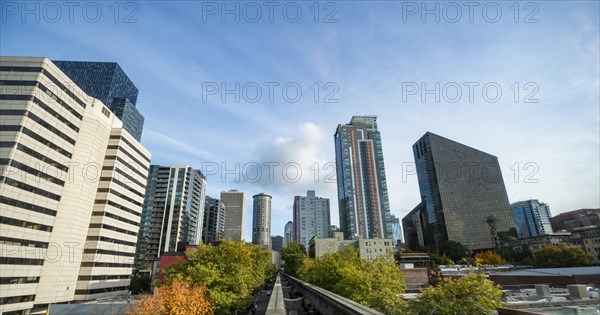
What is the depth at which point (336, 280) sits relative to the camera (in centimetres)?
3550

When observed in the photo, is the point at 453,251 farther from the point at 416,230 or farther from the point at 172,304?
the point at 172,304

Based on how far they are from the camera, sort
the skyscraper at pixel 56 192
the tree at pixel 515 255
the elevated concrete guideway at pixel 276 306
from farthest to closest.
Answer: the tree at pixel 515 255 < the skyscraper at pixel 56 192 < the elevated concrete guideway at pixel 276 306

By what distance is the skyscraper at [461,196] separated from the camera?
146 m

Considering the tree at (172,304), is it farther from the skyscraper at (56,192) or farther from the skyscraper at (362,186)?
the skyscraper at (362,186)

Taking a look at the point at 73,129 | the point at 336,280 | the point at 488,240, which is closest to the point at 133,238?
the point at 73,129

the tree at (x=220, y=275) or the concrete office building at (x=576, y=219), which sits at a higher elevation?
the concrete office building at (x=576, y=219)

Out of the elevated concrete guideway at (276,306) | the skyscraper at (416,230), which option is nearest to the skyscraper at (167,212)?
the elevated concrete guideway at (276,306)

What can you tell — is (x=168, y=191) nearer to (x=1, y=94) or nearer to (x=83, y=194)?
(x=83, y=194)

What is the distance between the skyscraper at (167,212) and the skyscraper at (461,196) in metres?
140

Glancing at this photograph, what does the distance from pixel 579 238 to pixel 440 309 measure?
149 meters

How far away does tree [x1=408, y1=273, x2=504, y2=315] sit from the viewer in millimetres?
10844

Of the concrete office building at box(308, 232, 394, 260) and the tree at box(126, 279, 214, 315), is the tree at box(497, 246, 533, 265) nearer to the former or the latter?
the concrete office building at box(308, 232, 394, 260)

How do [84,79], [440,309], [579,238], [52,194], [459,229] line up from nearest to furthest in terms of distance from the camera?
1. [440,309]
2. [52,194]
3. [579,238]
4. [459,229]
5. [84,79]

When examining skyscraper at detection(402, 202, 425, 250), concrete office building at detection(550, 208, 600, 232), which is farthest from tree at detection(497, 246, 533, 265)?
concrete office building at detection(550, 208, 600, 232)
